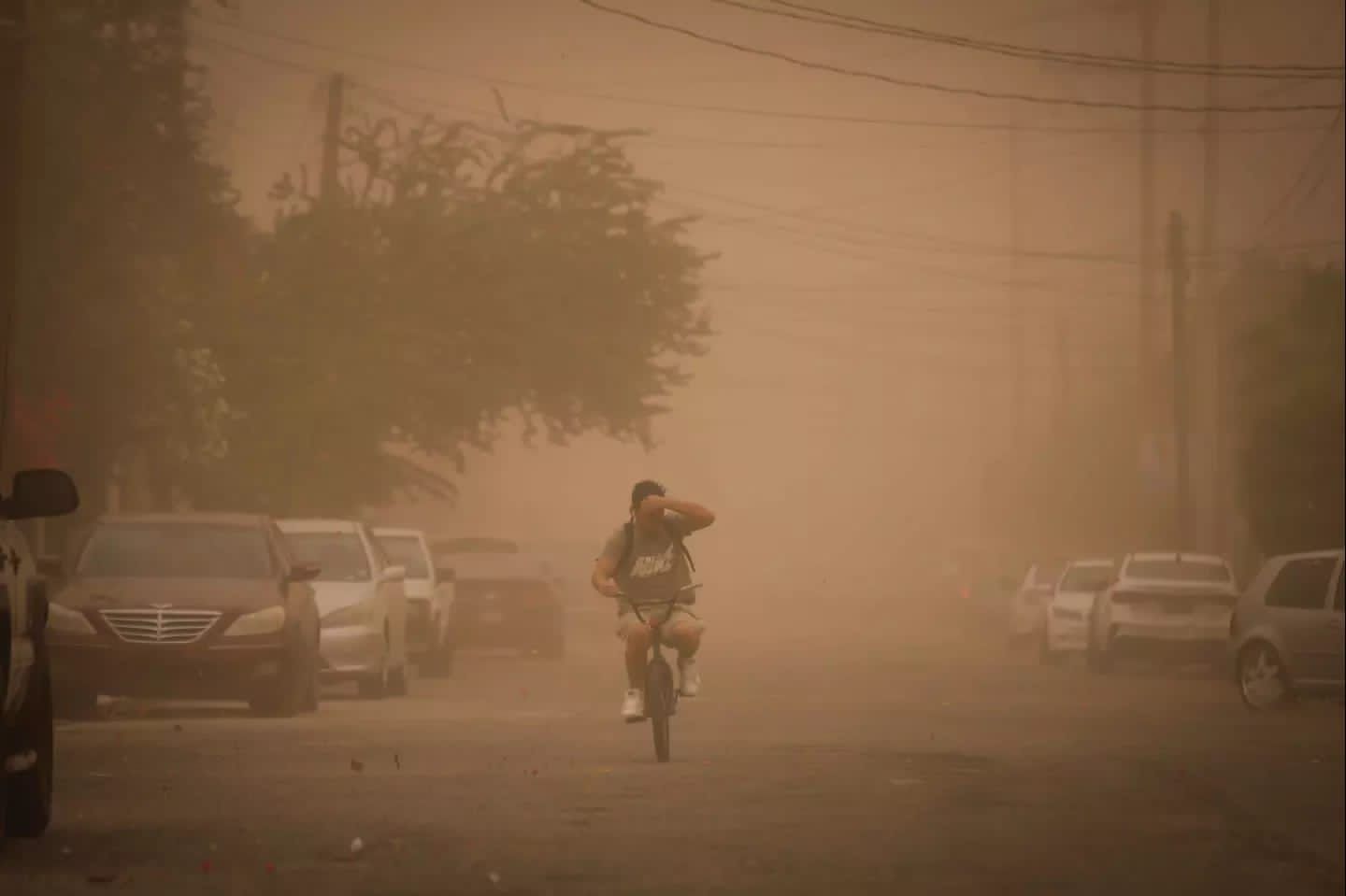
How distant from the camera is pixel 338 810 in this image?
15.7 m

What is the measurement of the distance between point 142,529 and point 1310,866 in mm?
14844

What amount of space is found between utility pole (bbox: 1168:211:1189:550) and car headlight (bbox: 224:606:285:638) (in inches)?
1112

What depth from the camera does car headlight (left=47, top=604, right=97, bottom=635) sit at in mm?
24000

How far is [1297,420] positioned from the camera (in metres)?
44.9

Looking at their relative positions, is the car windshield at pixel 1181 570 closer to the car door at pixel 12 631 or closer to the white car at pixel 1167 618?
the white car at pixel 1167 618

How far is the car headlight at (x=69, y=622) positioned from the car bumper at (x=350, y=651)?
4.91 meters

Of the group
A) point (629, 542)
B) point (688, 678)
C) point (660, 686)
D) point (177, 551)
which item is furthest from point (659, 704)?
point (177, 551)

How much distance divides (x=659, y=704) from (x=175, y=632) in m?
6.42

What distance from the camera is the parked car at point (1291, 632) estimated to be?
2736cm

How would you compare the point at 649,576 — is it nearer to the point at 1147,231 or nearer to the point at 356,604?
the point at 356,604

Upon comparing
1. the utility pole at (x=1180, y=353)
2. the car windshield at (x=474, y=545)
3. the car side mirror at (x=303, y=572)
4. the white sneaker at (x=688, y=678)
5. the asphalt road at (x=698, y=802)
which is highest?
the utility pole at (x=1180, y=353)

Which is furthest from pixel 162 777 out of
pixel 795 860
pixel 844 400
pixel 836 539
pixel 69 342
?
pixel 836 539

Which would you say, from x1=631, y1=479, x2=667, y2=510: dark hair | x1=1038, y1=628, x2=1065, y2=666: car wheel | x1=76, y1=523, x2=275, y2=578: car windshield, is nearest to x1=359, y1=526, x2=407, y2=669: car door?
x1=76, y1=523, x2=275, y2=578: car windshield

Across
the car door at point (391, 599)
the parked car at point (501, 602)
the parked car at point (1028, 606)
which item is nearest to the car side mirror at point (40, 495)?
the car door at point (391, 599)
